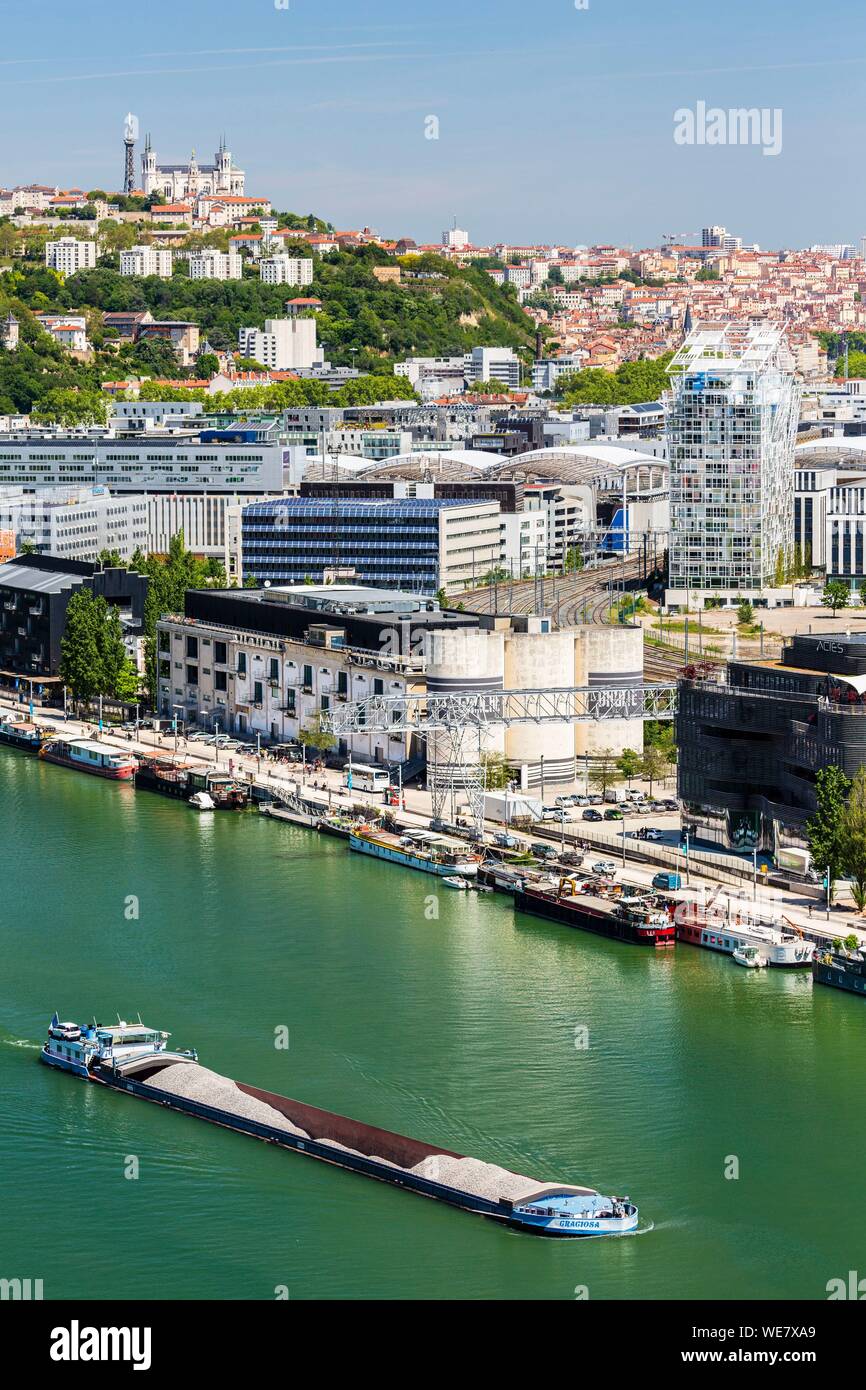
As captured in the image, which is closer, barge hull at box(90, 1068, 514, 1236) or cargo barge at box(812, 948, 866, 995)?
barge hull at box(90, 1068, 514, 1236)

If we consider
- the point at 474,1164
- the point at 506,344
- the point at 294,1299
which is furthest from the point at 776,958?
the point at 506,344

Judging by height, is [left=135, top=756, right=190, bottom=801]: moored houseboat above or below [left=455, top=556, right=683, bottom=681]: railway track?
below

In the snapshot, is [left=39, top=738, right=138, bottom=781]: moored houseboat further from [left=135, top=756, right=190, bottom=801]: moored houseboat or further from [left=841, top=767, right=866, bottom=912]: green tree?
[left=841, top=767, right=866, bottom=912]: green tree

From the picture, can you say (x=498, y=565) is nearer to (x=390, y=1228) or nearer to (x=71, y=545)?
(x=71, y=545)

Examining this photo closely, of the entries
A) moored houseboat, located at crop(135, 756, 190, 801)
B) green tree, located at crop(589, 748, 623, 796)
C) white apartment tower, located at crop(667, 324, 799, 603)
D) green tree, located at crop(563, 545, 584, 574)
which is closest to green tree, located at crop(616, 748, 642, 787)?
green tree, located at crop(589, 748, 623, 796)

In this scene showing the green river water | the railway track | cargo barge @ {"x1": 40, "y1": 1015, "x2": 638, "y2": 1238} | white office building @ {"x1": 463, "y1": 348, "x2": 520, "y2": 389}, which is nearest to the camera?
the green river water

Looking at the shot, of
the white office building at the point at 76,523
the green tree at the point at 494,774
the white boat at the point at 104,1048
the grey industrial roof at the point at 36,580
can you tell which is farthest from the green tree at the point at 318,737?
the white office building at the point at 76,523
